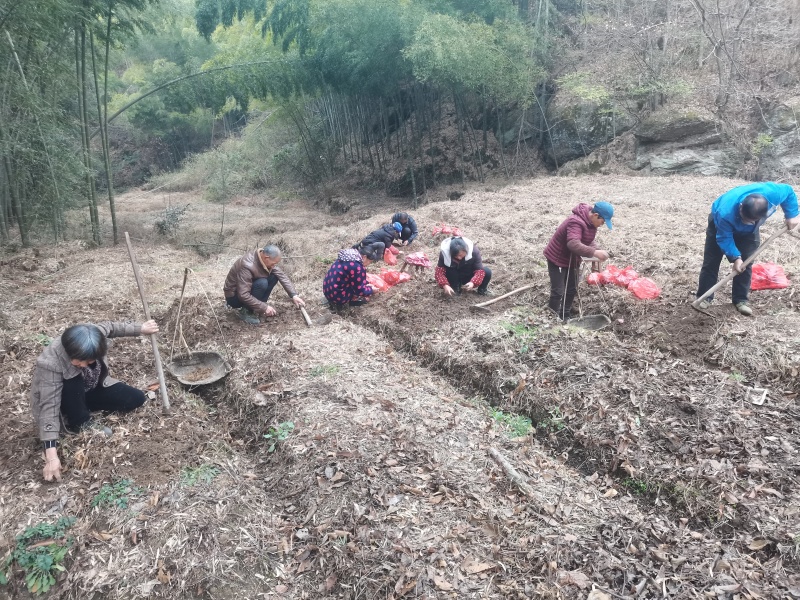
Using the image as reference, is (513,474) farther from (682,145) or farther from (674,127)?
(674,127)

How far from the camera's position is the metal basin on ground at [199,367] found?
408 centimetres

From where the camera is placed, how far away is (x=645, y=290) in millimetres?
4871

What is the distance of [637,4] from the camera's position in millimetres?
15289

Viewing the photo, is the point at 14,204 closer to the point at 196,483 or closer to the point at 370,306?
the point at 370,306

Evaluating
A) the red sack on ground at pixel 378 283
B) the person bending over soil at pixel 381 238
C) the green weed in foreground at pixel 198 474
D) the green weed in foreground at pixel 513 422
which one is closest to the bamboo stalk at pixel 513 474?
the green weed in foreground at pixel 513 422

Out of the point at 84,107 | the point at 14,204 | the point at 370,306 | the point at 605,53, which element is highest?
the point at 605,53

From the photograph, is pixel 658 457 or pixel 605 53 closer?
pixel 658 457

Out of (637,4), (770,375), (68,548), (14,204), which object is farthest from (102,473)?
(637,4)

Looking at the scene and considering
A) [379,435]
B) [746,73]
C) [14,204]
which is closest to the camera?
[379,435]

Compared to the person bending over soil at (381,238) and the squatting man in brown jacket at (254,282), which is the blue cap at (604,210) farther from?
the person bending over soil at (381,238)

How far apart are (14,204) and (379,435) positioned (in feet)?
28.1

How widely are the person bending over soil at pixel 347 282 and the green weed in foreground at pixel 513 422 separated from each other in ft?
7.34

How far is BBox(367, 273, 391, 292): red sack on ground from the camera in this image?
5.97 m

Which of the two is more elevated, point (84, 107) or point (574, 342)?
point (84, 107)
